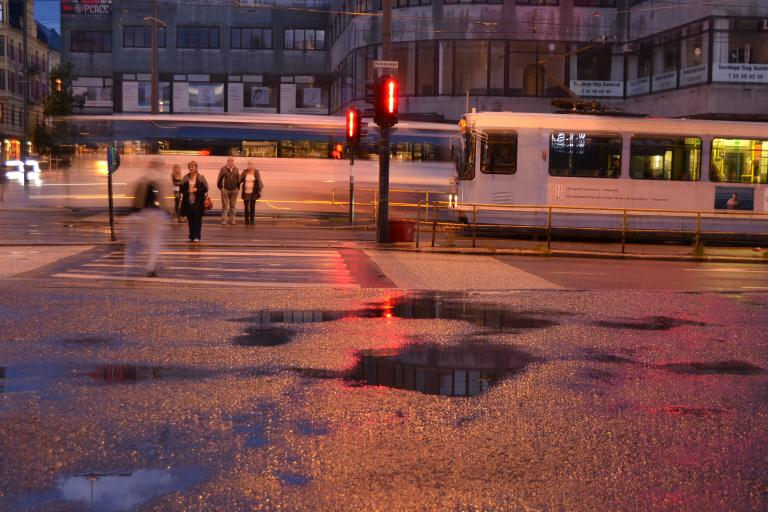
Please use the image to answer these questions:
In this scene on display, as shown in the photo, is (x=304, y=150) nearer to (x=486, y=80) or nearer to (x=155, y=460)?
(x=486, y=80)

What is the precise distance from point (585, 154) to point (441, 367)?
20937 mm

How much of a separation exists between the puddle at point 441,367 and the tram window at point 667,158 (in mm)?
20132

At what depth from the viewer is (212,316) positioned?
35.9 feet

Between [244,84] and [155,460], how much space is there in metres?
61.3

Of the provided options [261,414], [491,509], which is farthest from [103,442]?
[491,509]

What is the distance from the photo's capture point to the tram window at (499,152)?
27969mm

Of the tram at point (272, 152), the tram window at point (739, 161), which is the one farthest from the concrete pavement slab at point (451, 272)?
the tram at point (272, 152)

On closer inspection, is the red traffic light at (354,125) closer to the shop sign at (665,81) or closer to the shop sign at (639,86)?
the shop sign at (665,81)

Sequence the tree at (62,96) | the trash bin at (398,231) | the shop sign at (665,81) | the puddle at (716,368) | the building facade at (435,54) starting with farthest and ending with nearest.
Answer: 1. the tree at (62,96)
2. the shop sign at (665,81)
3. the building facade at (435,54)
4. the trash bin at (398,231)
5. the puddle at (716,368)

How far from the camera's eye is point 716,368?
856 centimetres

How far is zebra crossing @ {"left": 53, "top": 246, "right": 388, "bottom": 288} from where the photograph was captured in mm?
14883

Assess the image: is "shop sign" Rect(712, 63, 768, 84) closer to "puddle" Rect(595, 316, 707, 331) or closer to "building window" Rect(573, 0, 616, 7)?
"building window" Rect(573, 0, 616, 7)

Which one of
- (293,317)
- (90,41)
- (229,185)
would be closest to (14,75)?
(90,41)

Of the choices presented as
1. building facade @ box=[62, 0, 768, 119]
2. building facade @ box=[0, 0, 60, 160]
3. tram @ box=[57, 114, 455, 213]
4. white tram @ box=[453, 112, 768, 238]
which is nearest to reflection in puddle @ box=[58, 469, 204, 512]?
white tram @ box=[453, 112, 768, 238]
